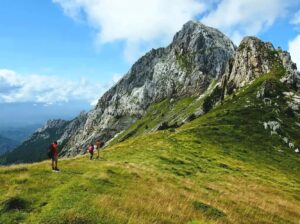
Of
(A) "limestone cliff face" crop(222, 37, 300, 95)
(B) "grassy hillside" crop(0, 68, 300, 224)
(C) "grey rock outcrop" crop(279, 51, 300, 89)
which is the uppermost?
(A) "limestone cliff face" crop(222, 37, 300, 95)

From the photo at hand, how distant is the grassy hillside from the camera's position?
23469mm

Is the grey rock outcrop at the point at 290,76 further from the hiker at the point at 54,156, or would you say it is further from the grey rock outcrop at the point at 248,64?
the hiker at the point at 54,156

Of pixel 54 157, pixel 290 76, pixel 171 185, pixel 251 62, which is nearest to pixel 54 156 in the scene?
pixel 54 157

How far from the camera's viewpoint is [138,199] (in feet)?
86.9

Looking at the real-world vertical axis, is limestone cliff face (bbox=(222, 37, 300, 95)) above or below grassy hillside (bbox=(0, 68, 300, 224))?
above

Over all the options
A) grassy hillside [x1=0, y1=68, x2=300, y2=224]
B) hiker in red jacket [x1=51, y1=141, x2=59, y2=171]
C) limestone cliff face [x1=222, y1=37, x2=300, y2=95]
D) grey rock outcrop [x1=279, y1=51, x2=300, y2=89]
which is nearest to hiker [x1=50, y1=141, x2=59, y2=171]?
hiker in red jacket [x1=51, y1=141, x2=59, y2=171]

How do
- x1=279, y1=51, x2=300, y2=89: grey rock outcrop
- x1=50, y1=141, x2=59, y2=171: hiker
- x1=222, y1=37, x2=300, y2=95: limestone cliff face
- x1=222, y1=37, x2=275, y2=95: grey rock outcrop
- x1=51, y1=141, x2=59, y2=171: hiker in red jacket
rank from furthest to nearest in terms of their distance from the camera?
x1=222, y1=37, x2=275, y2=95: grey rock outcrop < x1=222, y1=37, x2=300, y2=95: limestone cliff face < x1=279, y1=51, x2=300, y2=89: grey rock outcrop < x1=50, y1=141, x2=59, y2=171: hiker < x1=51, y1=141, x2=59, y2=171: hiker in red jacket

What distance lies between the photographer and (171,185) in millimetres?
35750

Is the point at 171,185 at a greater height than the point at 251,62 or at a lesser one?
lesser

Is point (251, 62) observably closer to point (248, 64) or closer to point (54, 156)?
point (248, 64)

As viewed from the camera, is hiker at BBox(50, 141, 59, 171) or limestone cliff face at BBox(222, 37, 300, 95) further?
limestone cliff face at BBox(222, 37, 300, 95)

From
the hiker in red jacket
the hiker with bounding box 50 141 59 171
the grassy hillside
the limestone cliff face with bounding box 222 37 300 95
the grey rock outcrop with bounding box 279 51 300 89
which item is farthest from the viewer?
the limestone cliff face with bounding box 222 37 300 95

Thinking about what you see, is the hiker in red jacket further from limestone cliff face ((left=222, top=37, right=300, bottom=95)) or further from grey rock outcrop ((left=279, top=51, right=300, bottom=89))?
limestone cliff face ((left=222, top=37, right=300, bottom=95))

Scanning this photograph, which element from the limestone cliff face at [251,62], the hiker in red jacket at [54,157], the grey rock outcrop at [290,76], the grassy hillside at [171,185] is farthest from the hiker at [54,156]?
the limestone cliff face at [251,62]
